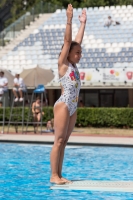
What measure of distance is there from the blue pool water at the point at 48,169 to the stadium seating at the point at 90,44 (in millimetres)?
15480

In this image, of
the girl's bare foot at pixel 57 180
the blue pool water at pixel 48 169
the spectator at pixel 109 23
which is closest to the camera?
the blue pool water at pixel 48 169

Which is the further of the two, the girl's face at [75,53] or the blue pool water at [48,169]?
the girl's face at [75,53]

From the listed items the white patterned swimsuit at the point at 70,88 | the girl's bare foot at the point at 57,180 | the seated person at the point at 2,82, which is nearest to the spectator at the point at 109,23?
the seated person at the point at 2,82

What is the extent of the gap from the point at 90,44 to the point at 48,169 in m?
22.9

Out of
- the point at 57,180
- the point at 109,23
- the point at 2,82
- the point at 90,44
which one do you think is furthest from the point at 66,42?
the point at 109,23

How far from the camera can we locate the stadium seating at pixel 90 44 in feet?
102

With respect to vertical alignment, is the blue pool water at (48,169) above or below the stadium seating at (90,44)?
below

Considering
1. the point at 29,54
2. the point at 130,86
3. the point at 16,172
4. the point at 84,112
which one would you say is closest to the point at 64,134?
the point at 16,172

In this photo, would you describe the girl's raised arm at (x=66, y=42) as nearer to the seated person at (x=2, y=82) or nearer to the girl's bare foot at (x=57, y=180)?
the girl's bare foot at (x=57, y=180)

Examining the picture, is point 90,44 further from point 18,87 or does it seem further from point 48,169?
point 48,169

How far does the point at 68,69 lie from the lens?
26.7 feet

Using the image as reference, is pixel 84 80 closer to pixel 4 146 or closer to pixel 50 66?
pixel 50 66

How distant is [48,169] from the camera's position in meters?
10.9

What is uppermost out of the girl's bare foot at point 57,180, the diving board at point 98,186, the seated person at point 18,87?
the seated person at point 18,87
